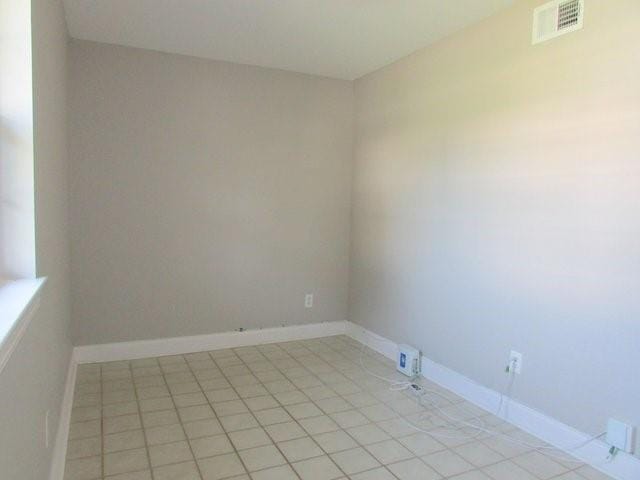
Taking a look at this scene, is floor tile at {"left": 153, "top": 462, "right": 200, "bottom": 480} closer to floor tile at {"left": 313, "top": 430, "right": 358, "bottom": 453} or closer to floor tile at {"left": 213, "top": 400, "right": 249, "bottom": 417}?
floor tile at {"left": 213, "top": 400, "right": 249, "bottom": 417}

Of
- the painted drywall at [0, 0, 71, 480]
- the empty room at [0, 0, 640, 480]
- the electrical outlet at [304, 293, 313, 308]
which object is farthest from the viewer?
the electrical outlet at [304, 293, 313, 308]

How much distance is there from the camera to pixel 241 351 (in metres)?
3.59

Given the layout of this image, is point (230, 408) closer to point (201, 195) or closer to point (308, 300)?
point (308, 300)

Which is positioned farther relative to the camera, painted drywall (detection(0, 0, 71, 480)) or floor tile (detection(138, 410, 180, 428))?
floor tile (detection(138, 410, 180, 428))

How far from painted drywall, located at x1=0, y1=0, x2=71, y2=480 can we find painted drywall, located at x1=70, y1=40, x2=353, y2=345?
2.03 ft

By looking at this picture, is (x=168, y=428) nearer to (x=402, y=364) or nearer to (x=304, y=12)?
(x=402, y=364)

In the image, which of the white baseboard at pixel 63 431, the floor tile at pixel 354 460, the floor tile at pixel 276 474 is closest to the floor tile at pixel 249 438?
the floor tile at pixel 276 474

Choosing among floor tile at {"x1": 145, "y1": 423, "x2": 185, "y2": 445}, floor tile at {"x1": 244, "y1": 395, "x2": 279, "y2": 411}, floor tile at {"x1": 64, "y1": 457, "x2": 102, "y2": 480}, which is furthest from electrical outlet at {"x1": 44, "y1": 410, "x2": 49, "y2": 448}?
floor tile at {"x1": 244, "y1": 395, "x2": 279, "y2": 411}

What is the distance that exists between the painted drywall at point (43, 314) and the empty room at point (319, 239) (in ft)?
0.07

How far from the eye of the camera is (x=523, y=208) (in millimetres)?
2457

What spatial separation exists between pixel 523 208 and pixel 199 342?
2.51 meters

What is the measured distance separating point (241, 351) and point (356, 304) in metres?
1.07

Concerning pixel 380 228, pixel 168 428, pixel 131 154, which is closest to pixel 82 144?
pixel 131 154

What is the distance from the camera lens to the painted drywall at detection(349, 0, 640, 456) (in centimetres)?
203
